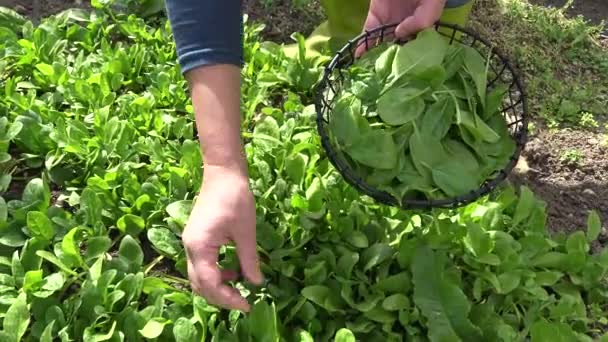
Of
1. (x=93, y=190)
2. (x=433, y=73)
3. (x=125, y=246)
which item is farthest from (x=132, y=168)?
(x=433, y=73)

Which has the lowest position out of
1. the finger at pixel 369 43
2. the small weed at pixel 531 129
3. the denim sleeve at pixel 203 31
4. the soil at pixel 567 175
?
the soil at pixel 567 175

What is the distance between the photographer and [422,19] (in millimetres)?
1587

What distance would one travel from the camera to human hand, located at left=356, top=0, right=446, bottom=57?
5.21ft

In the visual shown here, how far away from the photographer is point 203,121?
3.93ft

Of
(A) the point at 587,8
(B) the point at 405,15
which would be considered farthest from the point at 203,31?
(A) the point at 587,8

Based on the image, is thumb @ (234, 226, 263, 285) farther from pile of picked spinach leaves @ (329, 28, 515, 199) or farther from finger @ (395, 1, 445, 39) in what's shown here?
finger @ (395, 1, 445, 39)

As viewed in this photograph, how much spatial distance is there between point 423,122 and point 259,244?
42 cm

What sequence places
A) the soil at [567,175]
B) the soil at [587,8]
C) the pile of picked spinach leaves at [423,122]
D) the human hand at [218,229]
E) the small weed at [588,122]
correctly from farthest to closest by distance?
the soil at [587,8]
the small weed at [588,122]
the soil at [567,175]
the pile of picked spinach leaves at [423,122]
the human hand at [218,229]

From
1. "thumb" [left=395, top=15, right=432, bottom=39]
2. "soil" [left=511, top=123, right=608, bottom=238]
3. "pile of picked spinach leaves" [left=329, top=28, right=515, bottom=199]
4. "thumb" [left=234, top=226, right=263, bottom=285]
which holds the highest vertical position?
"thumb" [left=395, top=15, right=432, bottom=39]

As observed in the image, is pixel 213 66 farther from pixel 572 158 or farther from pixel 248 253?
pixel 572 158

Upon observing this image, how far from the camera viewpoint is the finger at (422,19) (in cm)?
158

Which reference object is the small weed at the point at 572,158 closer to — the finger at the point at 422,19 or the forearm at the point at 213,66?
the finger at the point at 422,19

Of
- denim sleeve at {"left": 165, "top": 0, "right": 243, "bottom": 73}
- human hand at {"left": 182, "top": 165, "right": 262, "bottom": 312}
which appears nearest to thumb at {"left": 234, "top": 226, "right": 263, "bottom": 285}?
human hand at {"left": 182, "top": 165, "right": 262, "bottom": 312}

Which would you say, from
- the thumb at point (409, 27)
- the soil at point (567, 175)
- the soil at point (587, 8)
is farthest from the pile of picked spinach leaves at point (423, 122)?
the soil at point (587, 8)
